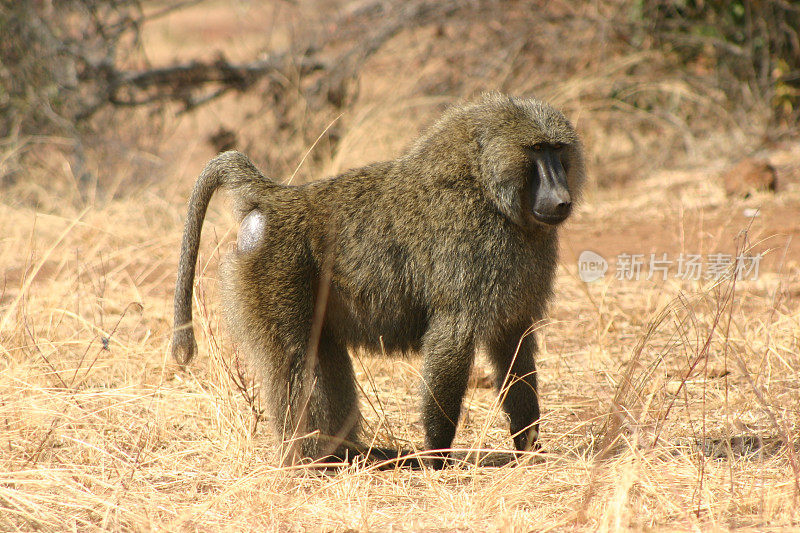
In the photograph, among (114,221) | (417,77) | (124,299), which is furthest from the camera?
(417,77)

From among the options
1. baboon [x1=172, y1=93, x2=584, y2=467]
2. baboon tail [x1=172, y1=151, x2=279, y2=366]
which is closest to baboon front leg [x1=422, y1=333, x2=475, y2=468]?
baboon [x1=172, y1=93, x2=584, y2=467]

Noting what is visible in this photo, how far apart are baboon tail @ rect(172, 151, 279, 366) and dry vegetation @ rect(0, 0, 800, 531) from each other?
33 centimetres

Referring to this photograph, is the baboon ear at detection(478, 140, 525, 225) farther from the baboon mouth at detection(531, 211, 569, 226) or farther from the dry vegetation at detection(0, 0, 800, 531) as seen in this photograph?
the dry vegetation at detection(0, 0, 800, 531)

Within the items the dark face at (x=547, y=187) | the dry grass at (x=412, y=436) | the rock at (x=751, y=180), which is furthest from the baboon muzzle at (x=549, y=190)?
the rock at (x=751, y=180)

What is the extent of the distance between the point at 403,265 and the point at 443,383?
40cm

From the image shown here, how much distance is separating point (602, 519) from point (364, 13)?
6155 millimetres

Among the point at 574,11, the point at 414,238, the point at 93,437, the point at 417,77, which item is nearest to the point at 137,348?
the point at 93,437

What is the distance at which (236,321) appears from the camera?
289 centimetres

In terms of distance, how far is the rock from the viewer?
604 cm

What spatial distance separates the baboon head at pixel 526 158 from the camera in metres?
2.71

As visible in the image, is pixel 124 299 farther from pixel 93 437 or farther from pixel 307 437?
pixel 307 437

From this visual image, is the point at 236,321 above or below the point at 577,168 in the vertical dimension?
below

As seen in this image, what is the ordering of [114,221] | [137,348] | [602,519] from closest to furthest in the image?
[602,519] → [137,348] → [114,221]

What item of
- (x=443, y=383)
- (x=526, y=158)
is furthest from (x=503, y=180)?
(x=443, y=383)
